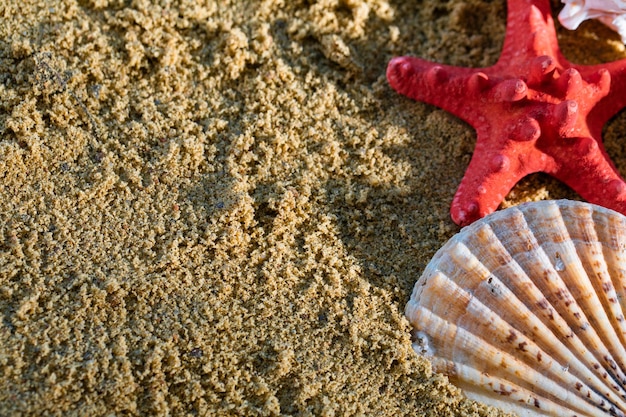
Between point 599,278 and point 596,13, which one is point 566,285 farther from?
point 596,13

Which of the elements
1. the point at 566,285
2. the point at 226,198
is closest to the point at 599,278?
the point at 566,285

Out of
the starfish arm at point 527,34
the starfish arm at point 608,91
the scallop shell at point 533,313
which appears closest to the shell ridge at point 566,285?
the scallop shell at point 533,313

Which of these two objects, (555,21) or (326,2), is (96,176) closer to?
(326,2)

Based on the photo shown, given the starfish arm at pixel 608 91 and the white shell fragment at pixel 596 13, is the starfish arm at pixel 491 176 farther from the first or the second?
the white shell fragment at pixel 596 13

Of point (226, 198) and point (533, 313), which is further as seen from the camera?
point (226, 198)

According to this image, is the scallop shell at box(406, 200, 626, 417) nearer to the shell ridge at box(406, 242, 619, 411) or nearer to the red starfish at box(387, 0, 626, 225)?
the shell ridge at box(406, 242, 619, 411)

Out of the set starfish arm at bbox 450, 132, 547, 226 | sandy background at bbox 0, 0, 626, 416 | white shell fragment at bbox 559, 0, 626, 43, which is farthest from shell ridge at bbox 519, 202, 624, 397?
white shell fragment at bbox 559, 0, 626, 43
